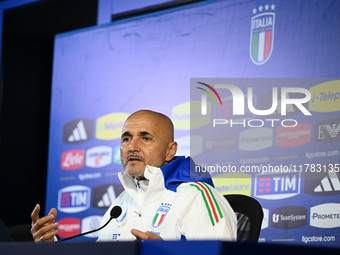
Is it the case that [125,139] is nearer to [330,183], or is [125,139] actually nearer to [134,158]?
[134,158]

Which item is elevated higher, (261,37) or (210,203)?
(261,37)

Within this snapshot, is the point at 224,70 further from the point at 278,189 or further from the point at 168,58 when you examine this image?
the point at 278,189

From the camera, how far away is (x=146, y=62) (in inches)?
164

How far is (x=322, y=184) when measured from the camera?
3246 millimetres

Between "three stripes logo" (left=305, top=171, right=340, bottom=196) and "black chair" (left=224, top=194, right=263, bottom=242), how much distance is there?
1069 millimetres

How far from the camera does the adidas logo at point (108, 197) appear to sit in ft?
13.7

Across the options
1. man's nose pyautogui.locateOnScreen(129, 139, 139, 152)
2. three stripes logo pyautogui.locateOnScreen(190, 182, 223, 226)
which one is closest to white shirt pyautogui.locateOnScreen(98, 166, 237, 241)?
three stripes logo pyautogui.locateOnScreen(190, 182, 223, 226)

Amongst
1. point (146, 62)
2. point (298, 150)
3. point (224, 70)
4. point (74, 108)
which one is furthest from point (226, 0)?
point (74, 108)

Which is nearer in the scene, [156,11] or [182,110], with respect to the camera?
[182,110]

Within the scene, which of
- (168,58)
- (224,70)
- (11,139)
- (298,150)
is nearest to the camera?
(298,150)

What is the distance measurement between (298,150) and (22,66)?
2780mm

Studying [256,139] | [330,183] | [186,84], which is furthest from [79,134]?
[330,183]

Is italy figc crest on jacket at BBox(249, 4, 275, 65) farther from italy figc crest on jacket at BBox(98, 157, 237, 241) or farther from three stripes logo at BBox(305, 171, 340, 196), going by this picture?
italy figc crest on jacket at BBox(98, 157, 237, 241)

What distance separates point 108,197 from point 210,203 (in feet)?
6.71
